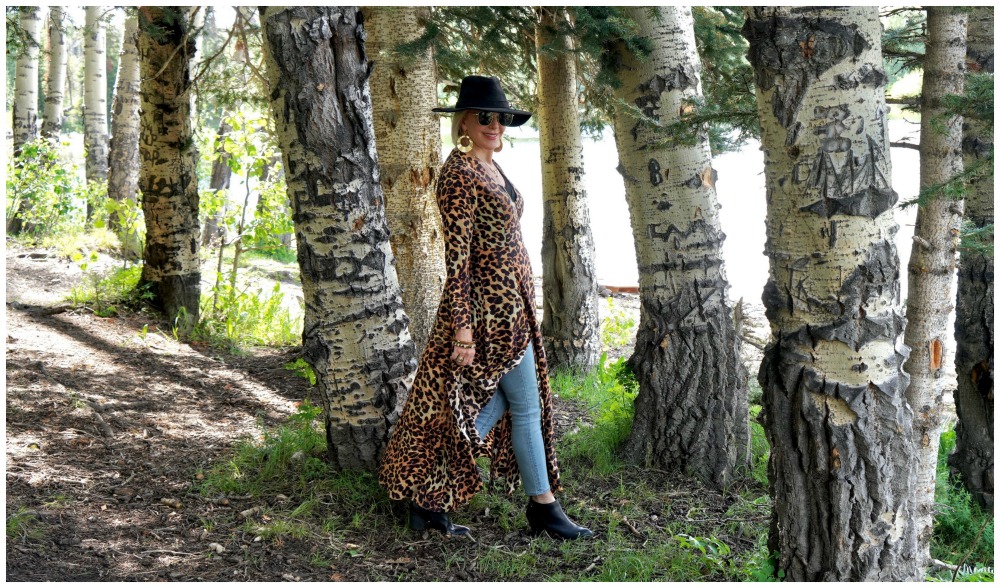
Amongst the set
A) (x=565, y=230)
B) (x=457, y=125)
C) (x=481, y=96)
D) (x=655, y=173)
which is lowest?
(x=565, y=230)

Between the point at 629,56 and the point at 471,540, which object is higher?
the point at 629,56

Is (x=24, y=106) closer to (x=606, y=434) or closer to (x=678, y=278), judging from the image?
(x=606, y=434)

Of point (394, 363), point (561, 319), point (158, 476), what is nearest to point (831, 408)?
point (394, 363)

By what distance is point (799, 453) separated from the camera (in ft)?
9.03

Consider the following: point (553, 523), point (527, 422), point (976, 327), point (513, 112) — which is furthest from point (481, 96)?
point (976, 327)

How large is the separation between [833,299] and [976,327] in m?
2.57

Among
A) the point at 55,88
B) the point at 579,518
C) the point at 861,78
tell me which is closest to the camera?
the point at 861,78

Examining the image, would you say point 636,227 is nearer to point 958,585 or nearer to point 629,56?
point 629,56

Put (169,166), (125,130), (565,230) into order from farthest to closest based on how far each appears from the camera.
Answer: (125,130)
(169,166)
(565,230)

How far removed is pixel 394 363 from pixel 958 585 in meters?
2.40

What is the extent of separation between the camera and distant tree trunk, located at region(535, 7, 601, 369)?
236 inches

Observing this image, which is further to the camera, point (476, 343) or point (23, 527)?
point (476, 343)

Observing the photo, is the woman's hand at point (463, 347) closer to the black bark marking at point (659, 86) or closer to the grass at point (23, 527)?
the black bark marking at point (659, 86)

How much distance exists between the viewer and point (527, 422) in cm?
368
